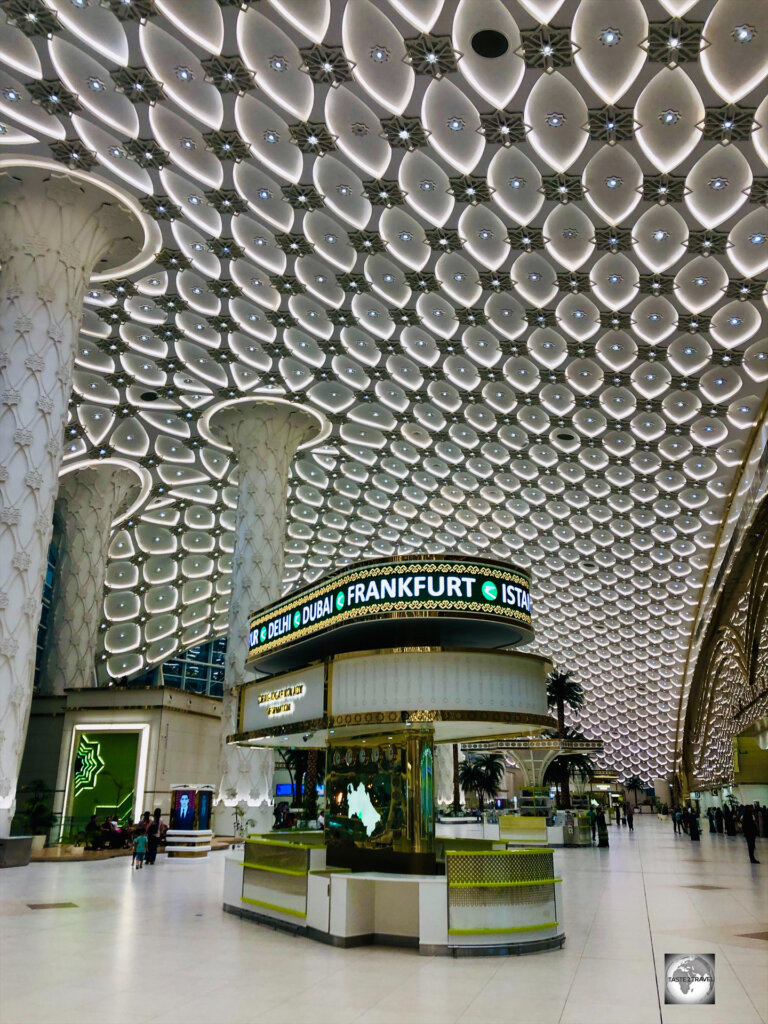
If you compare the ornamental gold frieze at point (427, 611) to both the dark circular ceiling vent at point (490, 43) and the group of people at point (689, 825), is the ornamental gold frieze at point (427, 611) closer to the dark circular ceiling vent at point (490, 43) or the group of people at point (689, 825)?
the dark circular ceiling vent at point (490, 43)

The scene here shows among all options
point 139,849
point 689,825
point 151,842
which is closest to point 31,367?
point 139,849

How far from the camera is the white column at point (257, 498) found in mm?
30188

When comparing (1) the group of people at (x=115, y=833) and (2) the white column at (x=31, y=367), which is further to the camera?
(1) the group of people at (x=115, y=833)

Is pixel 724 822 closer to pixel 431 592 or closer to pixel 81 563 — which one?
pixel 81 563

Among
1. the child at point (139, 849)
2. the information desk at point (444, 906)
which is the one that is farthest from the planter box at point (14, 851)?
the information desk at point (444, 906)

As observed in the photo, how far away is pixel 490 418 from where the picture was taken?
32.4m

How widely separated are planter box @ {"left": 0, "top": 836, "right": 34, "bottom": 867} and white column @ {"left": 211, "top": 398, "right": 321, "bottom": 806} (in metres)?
11.4

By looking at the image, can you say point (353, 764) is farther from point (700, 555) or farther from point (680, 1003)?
point (700, 555)

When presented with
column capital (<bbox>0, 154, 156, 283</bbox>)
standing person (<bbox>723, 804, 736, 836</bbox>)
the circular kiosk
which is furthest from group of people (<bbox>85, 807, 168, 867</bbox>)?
standing person (<bbox>723, 804, 736, 836</bbox>)

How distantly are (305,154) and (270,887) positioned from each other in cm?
1690

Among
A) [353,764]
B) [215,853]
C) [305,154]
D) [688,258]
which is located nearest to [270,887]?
[353,764]

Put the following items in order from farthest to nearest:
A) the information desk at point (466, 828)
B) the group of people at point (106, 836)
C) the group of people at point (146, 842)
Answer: the information desk at point (466, 828) → the group of people at point (106, 836) → the group of people at point (146, 842)

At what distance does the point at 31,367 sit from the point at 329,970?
54.7 ft

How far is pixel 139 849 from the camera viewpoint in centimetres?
1858
